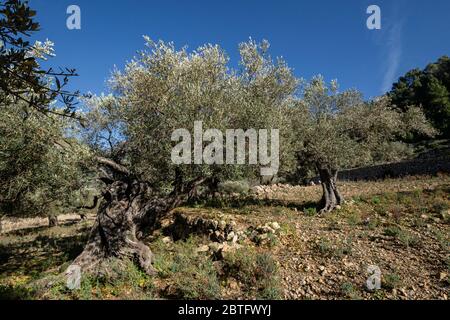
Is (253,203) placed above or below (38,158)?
below

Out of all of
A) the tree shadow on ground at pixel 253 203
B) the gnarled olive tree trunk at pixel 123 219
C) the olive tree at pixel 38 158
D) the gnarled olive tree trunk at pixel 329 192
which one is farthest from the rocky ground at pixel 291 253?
the olive tree at pixel 38 158

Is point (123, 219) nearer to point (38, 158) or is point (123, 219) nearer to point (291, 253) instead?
point (38, 158)

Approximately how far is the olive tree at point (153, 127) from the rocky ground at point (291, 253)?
65.8 inches

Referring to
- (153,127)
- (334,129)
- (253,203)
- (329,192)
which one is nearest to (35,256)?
(153,127)

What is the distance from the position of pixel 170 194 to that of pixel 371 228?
8778mm

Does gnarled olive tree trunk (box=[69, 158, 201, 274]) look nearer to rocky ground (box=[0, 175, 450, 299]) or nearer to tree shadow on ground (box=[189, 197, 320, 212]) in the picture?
rocky ground (box=[0, 175, 450, 299])

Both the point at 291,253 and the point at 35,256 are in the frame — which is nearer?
Result: the point at 291,253

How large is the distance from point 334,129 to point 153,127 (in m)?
9.66

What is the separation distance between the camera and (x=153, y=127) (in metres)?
12.1

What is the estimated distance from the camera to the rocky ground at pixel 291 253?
8.79 m

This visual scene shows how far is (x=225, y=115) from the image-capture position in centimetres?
1286

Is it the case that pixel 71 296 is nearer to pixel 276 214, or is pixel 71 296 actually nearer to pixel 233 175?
pixel 233 175

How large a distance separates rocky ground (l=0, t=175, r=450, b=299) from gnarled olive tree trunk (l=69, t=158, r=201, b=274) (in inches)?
40.0
